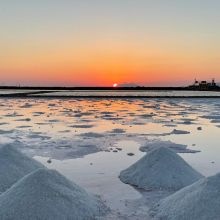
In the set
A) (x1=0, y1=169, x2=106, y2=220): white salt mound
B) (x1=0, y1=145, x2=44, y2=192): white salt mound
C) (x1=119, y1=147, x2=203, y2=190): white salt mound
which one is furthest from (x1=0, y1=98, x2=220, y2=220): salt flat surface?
(x1=0, y1=145, x2=44, y2=192): white salt mound

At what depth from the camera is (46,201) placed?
16.8 feet

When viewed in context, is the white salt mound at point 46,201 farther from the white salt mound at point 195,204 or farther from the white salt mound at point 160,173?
the white salt mound at point 160,173

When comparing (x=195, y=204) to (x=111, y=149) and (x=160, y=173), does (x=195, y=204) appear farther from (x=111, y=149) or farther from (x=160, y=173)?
(x=111, y=149)

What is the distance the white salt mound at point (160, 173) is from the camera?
6.95 metres

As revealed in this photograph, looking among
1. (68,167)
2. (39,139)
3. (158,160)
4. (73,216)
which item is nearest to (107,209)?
(73,216)

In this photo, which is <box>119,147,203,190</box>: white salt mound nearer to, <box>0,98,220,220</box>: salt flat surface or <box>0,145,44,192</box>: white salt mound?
<box>0,98,220,220</box>: salt flat surface

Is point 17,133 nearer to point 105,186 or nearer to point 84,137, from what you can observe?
point 84,137

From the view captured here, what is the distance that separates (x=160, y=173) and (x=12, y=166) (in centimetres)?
266

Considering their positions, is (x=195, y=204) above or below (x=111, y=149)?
above

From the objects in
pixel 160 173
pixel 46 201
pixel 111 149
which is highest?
pixel 46 201

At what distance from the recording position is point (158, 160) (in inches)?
293

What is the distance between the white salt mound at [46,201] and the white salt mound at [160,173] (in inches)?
61.7

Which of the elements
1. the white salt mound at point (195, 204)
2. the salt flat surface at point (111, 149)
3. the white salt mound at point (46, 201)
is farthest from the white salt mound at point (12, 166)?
the white salt mound at point (195, 204)

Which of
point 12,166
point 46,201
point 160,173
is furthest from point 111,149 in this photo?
point 46,201
